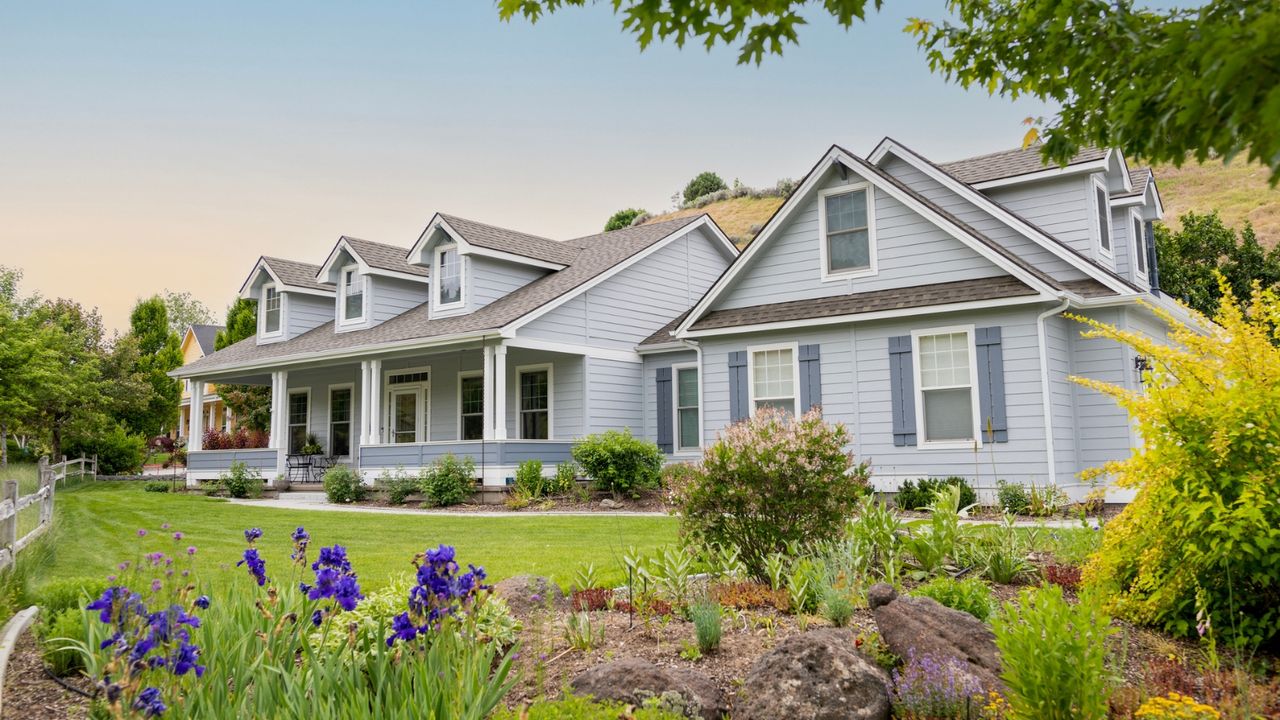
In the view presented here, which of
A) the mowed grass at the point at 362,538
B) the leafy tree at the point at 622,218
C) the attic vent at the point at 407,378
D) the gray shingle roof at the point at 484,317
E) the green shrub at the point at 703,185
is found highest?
the green shrub at the point at 703,185


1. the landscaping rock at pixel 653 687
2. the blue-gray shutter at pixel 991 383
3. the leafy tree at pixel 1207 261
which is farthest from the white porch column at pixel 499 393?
the leafy tree at pixel 1207 261

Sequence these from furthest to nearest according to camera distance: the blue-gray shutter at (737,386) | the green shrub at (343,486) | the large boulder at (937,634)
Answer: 1. the green shrub at (343,486)
2. the blue-gray shutter at (737,386)
3. the large boulder at (937,634)

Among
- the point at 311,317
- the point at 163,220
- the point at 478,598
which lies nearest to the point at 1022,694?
the point at 478,598

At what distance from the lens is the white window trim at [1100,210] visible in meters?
15.3

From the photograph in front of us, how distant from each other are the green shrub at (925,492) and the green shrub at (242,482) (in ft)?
52.9

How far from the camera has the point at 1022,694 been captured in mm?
3426

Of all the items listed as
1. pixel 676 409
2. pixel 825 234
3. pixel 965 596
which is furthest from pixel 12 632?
pixel 676 409

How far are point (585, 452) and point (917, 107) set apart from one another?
9921 millimetres

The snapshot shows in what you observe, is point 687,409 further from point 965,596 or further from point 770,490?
point 965,596

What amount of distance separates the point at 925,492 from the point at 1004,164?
23.1 feet

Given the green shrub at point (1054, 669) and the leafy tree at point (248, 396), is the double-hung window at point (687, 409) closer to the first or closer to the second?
the green shrub at point (1054, 669)

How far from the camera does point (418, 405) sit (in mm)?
22500

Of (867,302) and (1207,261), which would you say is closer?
(867,302)

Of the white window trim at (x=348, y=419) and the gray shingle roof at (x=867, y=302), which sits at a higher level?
the gray shingle roof at (x=867, y=302)
